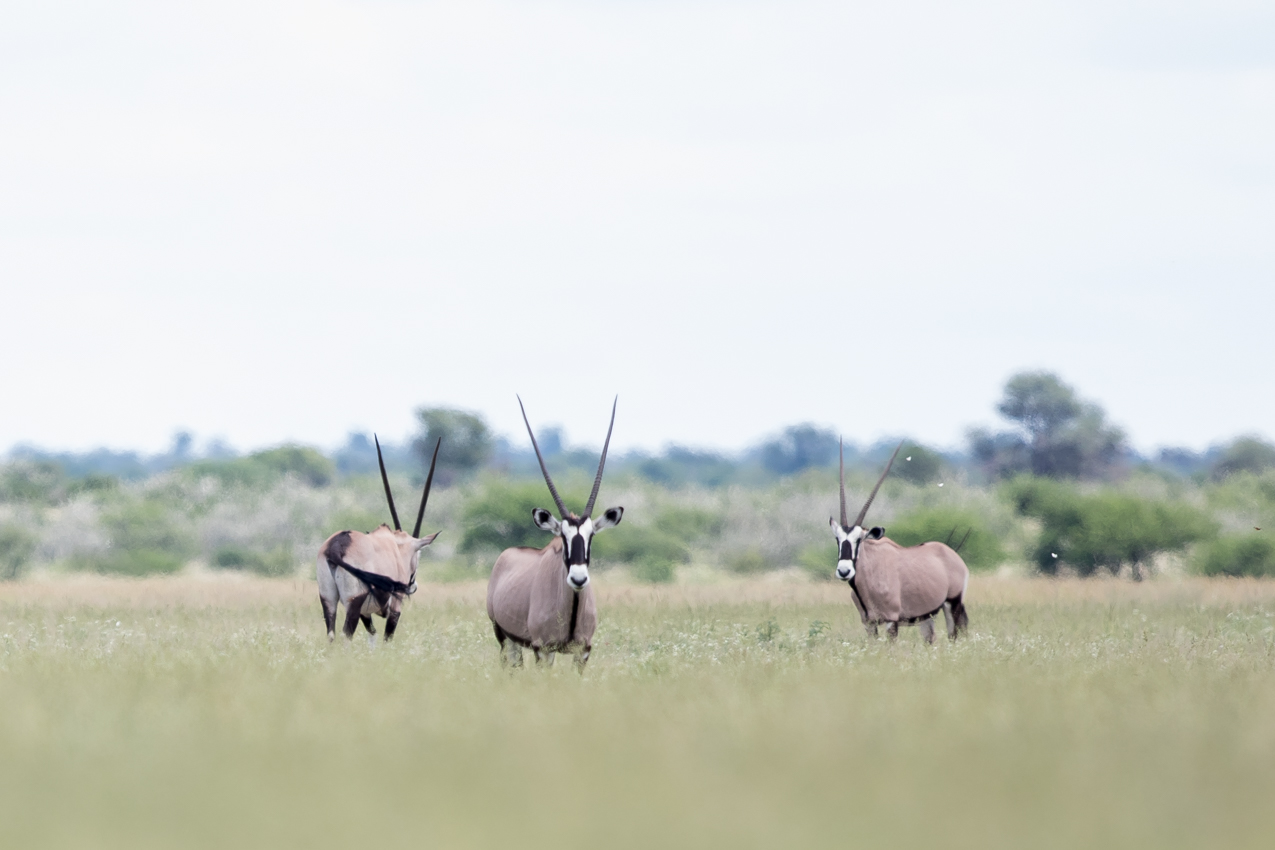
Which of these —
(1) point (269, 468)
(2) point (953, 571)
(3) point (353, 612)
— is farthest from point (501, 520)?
(1) point (269, 468)

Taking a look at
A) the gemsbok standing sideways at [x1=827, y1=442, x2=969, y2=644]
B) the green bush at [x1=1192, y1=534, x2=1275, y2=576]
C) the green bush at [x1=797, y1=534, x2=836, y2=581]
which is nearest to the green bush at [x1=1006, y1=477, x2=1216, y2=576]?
the green bush at [x1=1192, y1=534, x2=1275, y2=576]

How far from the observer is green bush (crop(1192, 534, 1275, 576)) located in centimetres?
3419

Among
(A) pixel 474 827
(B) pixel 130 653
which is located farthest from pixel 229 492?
(A) pixel 474 827

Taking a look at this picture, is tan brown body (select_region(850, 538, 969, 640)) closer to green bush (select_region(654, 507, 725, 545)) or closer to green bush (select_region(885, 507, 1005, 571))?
green bush (select_region(885, 507, 1005, 571))

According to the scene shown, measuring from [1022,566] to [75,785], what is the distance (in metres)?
34.1

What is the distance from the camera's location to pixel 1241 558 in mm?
34281

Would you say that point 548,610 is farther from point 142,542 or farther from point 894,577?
Answer: point 142,542

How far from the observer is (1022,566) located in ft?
124

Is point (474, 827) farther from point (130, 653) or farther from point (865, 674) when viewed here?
point (130, 653)

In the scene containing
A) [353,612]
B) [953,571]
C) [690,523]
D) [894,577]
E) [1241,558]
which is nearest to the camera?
[353,612]

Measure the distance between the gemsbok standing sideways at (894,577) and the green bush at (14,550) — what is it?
27183 mm

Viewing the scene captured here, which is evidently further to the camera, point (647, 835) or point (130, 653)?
point (130, 653)

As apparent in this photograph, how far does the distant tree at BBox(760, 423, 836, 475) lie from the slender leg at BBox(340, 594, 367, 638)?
358 feet

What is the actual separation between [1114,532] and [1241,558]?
10.1ft
